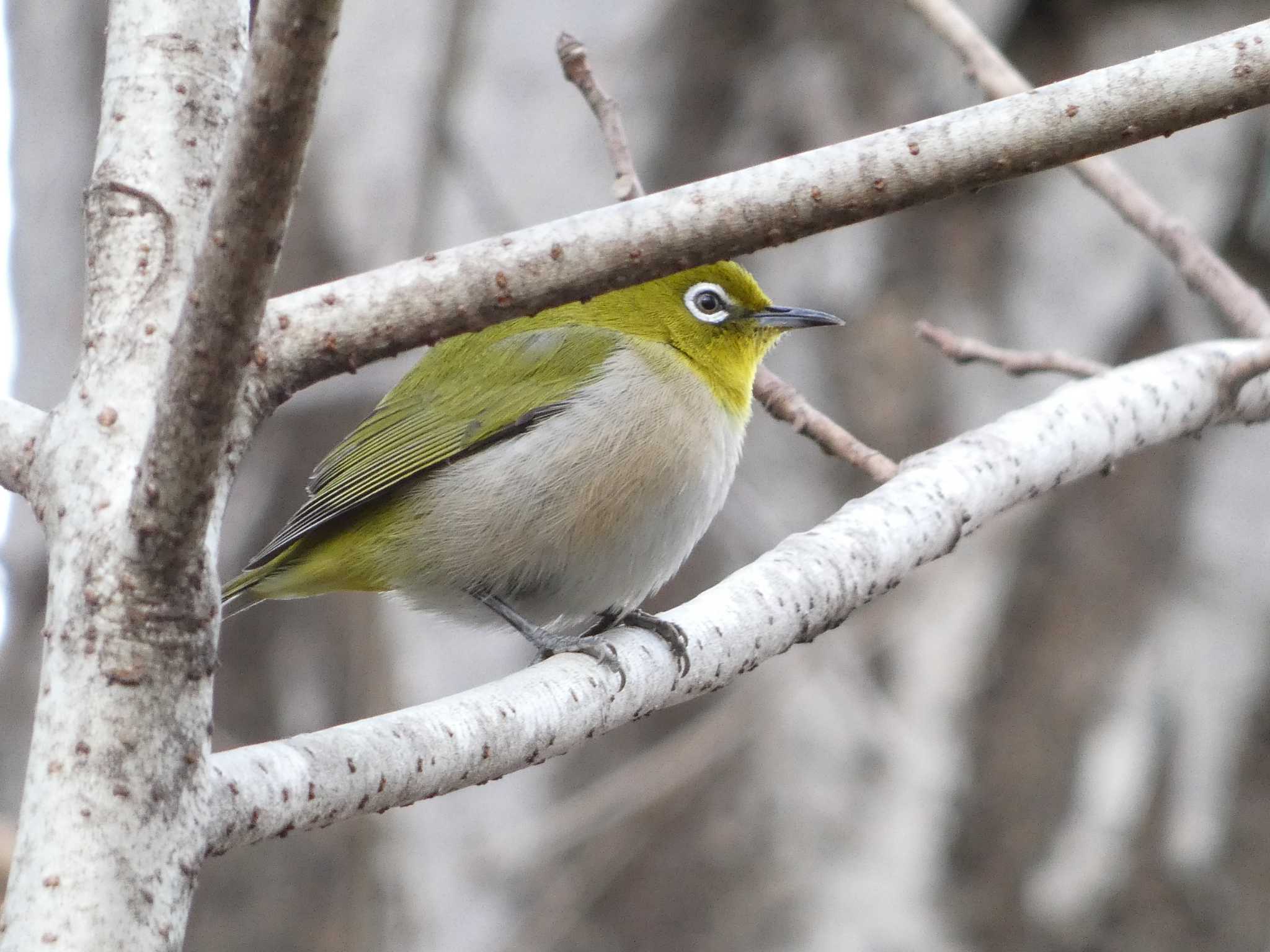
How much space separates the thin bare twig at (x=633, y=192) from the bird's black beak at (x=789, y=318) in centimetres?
60

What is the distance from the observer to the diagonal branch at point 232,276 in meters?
1.61

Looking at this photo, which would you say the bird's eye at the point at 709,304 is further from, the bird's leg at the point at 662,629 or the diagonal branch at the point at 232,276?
the diagonal branch at the point at 232,276

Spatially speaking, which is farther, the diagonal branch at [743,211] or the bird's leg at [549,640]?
the bird's leg at [549,640]

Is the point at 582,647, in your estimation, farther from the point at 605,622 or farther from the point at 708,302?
the point at 708,302

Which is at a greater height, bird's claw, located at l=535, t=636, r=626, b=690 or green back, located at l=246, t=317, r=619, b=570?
green back, located at l=246, t=317, r=619, b=570

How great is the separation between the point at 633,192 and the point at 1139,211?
1772 mm

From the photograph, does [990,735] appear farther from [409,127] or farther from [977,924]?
[409,127]

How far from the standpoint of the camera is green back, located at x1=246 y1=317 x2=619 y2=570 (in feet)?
14.2

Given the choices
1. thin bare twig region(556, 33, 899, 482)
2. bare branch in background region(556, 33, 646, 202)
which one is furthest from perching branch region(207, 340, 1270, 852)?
bare branch in background region(556, 33, 646, 202)

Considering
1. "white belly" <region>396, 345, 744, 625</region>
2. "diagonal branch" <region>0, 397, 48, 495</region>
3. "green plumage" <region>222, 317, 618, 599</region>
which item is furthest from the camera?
"green plumage" <region>222, 317, 618, 599</region>

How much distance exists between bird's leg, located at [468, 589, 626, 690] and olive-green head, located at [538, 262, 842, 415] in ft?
3.36

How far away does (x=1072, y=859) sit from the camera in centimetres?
715

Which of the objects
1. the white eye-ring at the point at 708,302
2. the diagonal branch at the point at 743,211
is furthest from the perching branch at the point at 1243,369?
the diagonal branch at the point at 743,211

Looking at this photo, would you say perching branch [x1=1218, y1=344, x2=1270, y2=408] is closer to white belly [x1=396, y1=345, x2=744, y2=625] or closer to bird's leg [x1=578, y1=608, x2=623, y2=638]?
white belly [x1=396, y1=345, x2=744, y2=625]
